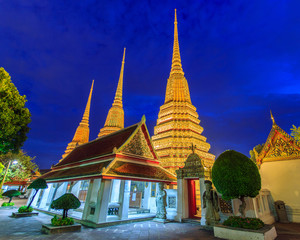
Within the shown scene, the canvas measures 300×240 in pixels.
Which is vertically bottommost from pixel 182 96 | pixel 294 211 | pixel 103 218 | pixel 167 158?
pixel 103 218

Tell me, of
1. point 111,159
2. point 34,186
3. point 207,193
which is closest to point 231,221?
point 207,193

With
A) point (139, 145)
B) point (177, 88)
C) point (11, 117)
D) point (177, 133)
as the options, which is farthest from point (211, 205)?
point (177, 88)

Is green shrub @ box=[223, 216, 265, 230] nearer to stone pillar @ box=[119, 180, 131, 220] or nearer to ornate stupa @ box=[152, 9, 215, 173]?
stone pillar @ box=[119, 180, 131, 220]

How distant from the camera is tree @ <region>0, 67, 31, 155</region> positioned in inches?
383

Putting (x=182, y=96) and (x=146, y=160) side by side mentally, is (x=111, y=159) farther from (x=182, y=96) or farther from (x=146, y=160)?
(x=182, y=96)

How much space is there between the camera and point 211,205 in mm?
8898

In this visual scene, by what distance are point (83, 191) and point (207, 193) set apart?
53.2 ft

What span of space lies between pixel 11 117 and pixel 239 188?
13.0 metres

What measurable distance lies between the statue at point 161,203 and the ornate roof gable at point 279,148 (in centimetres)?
866

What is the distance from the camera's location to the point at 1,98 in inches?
384

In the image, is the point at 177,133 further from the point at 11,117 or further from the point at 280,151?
the point at 11,117

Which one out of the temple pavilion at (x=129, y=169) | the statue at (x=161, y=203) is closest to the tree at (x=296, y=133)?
the temple pavilion at (x=129, y=169)

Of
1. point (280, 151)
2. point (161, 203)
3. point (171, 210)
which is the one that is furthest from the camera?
point (280, 151)

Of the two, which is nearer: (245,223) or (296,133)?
(245,223)
